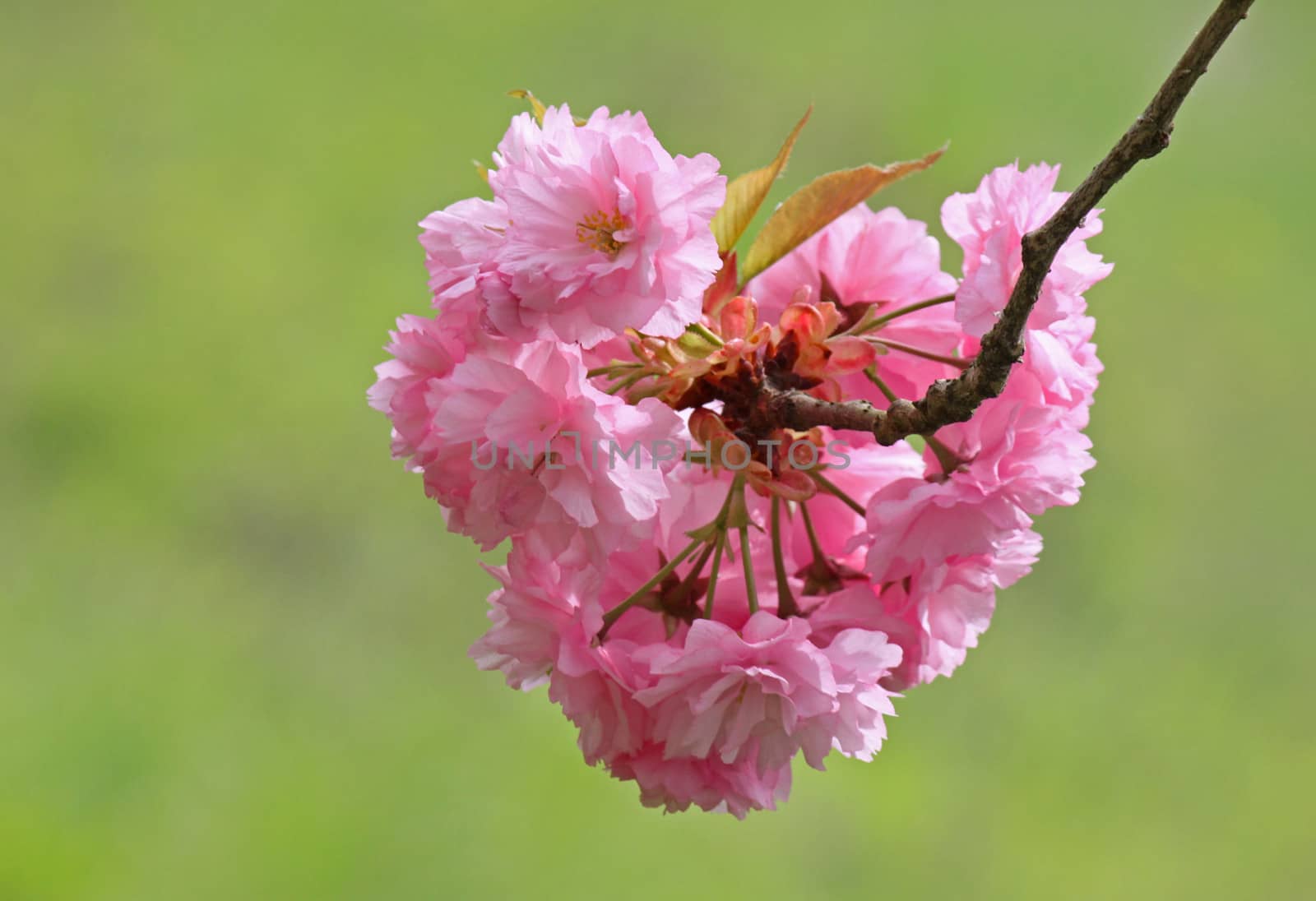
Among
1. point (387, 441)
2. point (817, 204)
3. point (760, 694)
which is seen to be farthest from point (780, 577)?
point (387, 441)

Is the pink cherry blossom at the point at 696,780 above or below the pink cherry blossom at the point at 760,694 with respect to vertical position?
below

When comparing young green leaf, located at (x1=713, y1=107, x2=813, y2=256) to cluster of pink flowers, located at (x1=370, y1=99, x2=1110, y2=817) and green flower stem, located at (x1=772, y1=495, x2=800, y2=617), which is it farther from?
green flower stem, located at (x1=772, y1=495, x2=800, y2=617)

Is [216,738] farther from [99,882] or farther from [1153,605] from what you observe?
[1153,605]

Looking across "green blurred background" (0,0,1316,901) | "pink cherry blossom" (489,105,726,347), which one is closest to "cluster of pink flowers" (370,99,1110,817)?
"pink cherry blossom" (489,105,726,347)

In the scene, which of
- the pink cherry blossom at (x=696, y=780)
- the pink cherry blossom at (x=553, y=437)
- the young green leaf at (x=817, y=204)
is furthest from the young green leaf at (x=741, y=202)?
the pink cherry blossom at (x=696, y=780)

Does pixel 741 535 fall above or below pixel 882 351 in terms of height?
below

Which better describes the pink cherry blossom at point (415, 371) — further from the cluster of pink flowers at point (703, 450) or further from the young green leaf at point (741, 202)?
the young green leaf at point (741, 202)

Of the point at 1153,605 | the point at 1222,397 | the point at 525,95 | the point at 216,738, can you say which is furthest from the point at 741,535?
the point at 1222,397
